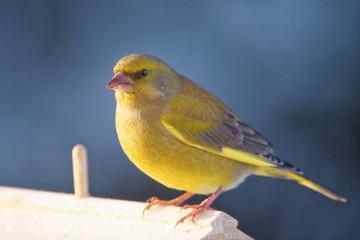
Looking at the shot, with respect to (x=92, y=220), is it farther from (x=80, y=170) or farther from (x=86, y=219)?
(x=80, y=170)

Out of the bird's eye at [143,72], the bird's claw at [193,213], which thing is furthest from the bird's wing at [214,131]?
the bird's claw at [193,213]

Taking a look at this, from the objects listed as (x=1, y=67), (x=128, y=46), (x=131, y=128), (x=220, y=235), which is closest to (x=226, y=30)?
(x=128, y=46)

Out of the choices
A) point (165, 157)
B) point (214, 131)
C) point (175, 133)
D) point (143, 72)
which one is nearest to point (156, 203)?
point (165, 157)

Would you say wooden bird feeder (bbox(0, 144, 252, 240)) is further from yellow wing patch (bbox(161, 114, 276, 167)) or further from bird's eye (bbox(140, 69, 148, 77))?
bird's eye (bbox(140, 69, 148, 77))

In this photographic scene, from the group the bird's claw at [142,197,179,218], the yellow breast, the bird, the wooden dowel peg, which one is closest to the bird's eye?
the bird

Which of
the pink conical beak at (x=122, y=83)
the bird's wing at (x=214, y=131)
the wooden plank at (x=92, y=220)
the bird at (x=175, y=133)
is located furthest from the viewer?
the bird's wing at (x=214, y=131)

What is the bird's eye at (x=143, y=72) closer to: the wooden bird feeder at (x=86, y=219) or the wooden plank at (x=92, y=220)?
the wooden bird feeder at (x=86, y=219)

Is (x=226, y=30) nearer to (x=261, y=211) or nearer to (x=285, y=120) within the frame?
(x=285, y=120)

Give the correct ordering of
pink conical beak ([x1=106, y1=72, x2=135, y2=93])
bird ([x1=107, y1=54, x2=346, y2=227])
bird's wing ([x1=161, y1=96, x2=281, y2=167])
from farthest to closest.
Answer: bird's wing ([x1=161, y1=96, x2=281, y2=167]) → bird ([x1=107, y1=54, x2=346, y2=227]) → pink conical beak ([x1=106, y1=72, x2=135, y2=93])
